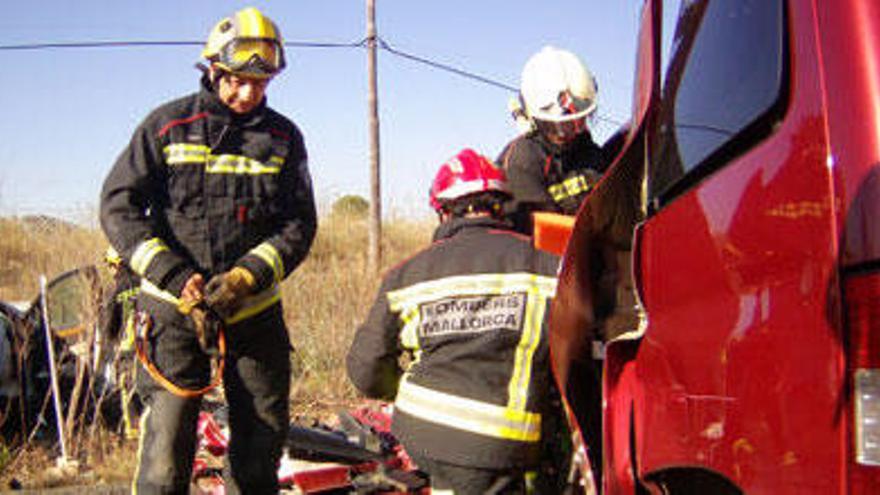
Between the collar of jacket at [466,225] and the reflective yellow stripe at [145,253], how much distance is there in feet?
3.71

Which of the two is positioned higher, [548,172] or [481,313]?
[548,172]

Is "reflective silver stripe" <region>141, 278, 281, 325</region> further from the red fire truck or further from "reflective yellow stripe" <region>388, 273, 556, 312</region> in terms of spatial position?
the red fire truck

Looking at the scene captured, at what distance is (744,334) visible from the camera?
169cm

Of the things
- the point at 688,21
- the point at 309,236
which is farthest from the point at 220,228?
the point at 688,21

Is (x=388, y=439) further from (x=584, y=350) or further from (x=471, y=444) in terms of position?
(x=584, y=350)

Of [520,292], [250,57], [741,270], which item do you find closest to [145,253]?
[250,57]

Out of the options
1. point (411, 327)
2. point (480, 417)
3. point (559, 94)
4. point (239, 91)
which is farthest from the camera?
point (559, 94)

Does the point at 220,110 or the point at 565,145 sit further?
the point at 565,145

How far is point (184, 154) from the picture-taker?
3.70 m

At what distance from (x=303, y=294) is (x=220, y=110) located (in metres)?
5.92

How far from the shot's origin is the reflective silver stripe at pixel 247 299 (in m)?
3.68

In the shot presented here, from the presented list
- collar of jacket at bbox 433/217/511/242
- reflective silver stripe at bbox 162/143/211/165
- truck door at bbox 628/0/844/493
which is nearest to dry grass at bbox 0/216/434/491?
reflective silver stripe at bbox 162/143/211/165

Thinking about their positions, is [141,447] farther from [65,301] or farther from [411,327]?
[65,301]

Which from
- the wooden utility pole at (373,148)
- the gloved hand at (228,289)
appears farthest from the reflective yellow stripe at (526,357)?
the wooden utility pole at (373,148)
